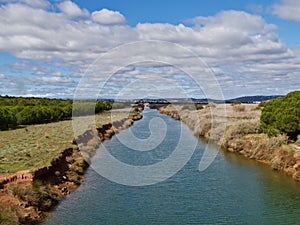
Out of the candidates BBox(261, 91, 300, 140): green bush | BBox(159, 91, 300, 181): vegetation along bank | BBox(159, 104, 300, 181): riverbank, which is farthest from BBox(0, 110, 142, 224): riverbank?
BBox(261, 91, 300, 140): green bush

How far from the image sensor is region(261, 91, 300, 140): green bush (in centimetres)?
3803

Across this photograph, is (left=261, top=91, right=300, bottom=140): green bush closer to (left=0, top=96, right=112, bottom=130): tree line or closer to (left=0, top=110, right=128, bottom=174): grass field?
(left=0, top=110, right=128, bottom=174): grass field

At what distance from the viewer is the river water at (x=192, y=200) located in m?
21.7

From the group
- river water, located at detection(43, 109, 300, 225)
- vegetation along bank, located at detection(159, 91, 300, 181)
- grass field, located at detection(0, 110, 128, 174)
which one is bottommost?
river water, located at detection(43, 109, 300, 225)

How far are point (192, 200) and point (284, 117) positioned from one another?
18454mm

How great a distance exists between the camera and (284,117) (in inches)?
1515

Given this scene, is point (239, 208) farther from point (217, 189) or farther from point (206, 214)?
point (217, 189)

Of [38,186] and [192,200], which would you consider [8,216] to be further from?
[192,200]

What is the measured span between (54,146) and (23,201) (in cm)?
1865

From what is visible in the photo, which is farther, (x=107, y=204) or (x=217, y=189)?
(x=217, y=189)

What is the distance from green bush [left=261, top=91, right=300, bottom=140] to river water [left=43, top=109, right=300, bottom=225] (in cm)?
625

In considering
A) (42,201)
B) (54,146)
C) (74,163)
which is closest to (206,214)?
(42,201)

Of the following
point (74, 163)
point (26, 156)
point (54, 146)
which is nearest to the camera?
point (26, 156)

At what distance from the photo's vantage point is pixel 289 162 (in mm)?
33312
